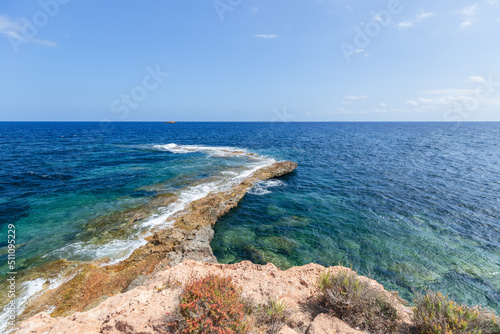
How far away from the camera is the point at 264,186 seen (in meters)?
25.2

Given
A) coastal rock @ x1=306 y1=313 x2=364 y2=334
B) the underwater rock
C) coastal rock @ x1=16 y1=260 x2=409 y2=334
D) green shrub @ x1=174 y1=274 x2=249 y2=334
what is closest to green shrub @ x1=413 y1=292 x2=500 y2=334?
coastal rock @ x1=16 y1=260 x2=409 y2=334

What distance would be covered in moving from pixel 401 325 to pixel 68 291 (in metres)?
13.2

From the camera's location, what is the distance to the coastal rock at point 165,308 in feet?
17.9

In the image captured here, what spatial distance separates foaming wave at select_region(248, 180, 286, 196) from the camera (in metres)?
23.2

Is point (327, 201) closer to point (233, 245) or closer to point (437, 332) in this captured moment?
point (233, 245)

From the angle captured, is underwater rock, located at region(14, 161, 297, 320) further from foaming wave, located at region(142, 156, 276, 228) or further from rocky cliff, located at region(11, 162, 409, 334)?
foaming wave, located at region(142, 156, 276, 228)

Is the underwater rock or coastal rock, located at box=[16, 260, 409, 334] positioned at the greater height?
coastal rock, located at box=[16, 260, 409, 334]

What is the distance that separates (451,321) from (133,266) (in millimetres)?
12756

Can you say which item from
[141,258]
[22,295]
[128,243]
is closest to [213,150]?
[128,243]

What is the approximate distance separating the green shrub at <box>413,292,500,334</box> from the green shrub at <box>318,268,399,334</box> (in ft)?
2.06

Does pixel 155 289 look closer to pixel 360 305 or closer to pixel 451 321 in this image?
pixel 360 305

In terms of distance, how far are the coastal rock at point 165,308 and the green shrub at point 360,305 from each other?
0.31m

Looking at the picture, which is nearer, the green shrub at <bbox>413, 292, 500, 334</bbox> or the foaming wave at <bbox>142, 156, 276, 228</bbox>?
the green shrub at <bbox>413, 292, 500, 334</bbox>

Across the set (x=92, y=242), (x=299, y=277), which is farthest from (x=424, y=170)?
(x=92, y=242)
